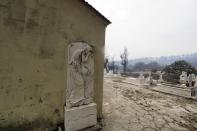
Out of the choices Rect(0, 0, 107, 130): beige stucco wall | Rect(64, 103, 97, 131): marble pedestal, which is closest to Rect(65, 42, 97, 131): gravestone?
Rect(64, 103, 97, 131): marble pedestal

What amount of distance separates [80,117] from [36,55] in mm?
2544

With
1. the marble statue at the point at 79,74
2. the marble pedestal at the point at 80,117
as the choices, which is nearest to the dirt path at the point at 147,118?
the marble pedestal at the point at 80,117

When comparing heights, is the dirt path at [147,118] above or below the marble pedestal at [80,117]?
below

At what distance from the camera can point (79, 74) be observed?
21.1 ft

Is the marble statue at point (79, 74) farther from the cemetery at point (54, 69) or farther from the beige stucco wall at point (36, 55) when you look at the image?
the beige stucco wall at point (36, 55)

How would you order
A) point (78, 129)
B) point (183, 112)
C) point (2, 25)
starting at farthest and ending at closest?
point (183, 112) → point (78, 129) → point (2, 25)

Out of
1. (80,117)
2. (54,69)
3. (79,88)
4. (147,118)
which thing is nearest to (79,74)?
(79,88)

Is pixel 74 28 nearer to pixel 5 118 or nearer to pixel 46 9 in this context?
pixel 46 9

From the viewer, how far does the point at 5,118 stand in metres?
5.29

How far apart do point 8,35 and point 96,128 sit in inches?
166

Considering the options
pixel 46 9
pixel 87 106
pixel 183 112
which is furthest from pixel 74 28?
pixel 183 112

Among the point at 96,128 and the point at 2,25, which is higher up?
the point at 2,25

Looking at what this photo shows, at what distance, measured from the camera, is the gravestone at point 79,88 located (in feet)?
20.7

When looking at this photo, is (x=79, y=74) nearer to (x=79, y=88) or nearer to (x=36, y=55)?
(x=79, y=88)
